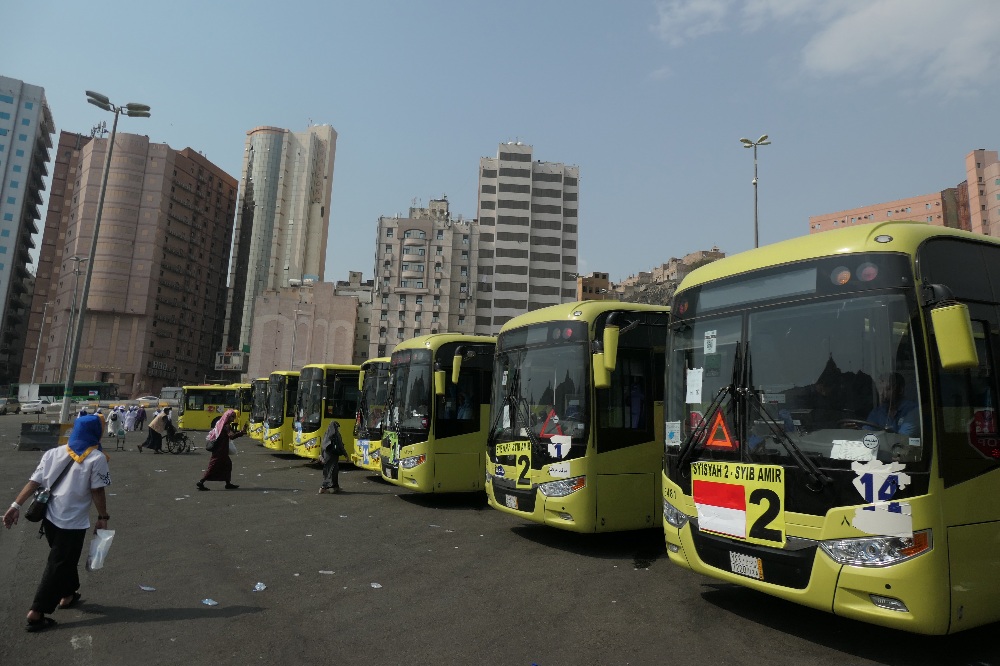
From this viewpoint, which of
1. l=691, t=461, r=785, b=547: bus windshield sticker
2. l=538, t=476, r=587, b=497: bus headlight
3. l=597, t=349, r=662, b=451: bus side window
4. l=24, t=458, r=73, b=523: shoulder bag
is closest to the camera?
l=691, t=461, r=785, b=547: bus windshield sticker

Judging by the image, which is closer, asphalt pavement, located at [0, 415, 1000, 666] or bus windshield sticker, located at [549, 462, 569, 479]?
asphalt pavement, located at [0, 415, 1000, 666]

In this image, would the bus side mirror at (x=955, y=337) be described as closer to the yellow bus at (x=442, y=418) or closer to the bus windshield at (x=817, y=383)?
the bus windshield at (x=817, y=383)

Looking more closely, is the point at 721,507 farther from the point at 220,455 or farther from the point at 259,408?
the point at 259,408

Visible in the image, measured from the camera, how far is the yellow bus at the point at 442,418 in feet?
39.5

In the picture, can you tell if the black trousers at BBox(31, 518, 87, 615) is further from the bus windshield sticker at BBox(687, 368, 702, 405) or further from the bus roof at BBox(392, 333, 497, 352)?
the bus roof at BBox(392, 333, 497, 352)

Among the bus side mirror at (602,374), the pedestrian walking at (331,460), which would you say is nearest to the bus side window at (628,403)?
the bus side mirror at (602,374)

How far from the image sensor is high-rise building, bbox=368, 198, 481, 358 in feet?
305

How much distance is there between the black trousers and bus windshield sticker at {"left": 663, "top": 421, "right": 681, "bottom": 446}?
5.42 meters

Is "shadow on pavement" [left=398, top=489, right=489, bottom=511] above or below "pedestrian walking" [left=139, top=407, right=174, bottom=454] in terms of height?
below

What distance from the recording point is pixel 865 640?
16.8 ft

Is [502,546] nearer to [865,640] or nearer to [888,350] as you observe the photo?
[865,640]

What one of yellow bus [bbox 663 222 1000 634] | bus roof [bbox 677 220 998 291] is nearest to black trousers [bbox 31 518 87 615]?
yellow bus [bbox 663 222 1000 634]

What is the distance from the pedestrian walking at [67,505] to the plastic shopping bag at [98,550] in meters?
0.09

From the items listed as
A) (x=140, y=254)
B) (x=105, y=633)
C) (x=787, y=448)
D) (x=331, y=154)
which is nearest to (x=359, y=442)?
(x=105, y=633)
